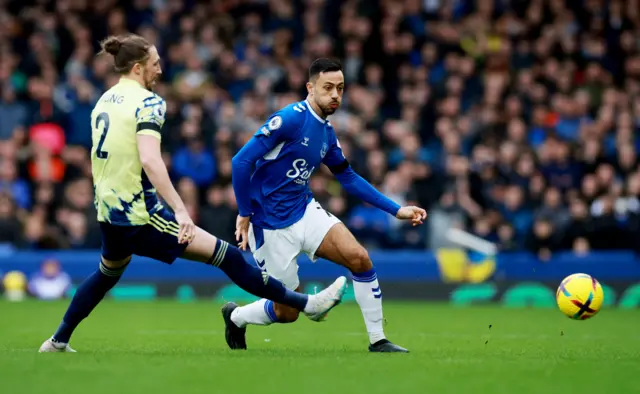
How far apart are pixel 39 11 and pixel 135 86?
13692mm

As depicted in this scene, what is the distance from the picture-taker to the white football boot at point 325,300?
8469 mm

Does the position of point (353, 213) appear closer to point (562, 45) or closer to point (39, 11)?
point (562, 45)

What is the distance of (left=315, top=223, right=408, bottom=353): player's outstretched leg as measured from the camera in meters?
Answer: 8.87

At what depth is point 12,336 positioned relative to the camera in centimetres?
1075

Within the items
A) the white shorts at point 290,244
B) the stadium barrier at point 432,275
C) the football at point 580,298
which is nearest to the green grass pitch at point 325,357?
the football at point 580,298

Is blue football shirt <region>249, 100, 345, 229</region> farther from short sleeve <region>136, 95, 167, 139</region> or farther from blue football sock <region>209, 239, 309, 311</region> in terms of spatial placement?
short sleeve <region>136, 95, 167, 139</region>

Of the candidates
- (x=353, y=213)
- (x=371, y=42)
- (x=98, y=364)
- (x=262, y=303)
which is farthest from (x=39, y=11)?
(x=98, y=364)

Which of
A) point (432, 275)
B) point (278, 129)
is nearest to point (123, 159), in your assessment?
point (278, 129)

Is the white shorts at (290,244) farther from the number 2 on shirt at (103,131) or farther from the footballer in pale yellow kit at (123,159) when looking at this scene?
the number 2 on shirt at (103,131)

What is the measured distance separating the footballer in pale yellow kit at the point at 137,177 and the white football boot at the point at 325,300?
1.54 feet

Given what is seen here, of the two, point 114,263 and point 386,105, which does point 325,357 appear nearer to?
point 114,263

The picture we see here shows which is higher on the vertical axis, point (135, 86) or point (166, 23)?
point (166, 23)

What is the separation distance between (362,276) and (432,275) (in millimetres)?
Result: 8074

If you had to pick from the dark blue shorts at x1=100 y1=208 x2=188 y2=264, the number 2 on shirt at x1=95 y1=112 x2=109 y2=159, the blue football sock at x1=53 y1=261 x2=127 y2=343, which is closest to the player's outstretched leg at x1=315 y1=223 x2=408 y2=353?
the dark blue shorts at x1=100 y1=208 x2=188 y2=264
